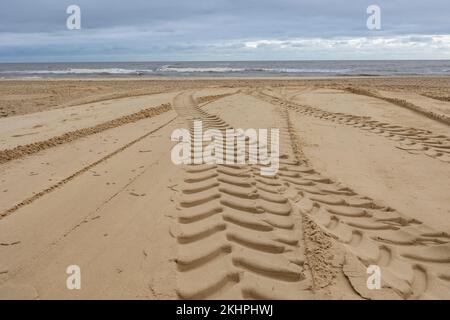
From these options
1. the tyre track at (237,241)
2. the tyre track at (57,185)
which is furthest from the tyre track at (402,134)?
the tyre track at (57,185)

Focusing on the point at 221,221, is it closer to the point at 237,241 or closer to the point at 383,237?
the point at 237,241

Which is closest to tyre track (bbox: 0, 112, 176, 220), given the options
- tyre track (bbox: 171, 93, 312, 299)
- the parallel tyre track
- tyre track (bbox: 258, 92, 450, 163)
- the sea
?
tyre track (bbox: 171, 93, 312, 299)

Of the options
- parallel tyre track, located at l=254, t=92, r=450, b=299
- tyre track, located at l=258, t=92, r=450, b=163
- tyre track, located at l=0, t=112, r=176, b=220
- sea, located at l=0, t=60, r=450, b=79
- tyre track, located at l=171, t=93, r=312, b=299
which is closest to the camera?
tyre track, located at l=171, t=93, r=312, b=299

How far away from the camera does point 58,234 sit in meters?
2.68

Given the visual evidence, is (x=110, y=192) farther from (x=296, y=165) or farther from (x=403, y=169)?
(x=403, y=169)

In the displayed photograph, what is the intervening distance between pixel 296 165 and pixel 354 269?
2330 mm

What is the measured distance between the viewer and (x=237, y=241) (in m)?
2.56

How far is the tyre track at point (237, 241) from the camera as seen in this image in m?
2.11

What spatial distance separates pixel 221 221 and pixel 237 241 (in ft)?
0.90

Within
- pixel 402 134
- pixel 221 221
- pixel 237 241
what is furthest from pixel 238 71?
pixel 237 241

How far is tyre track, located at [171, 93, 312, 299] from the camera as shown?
2105mm

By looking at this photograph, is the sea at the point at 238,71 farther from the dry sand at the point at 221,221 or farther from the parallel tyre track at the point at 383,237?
the parallel tyre track at the point at 383,237

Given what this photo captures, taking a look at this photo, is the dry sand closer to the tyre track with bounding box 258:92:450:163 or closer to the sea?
the tyre track with bounding box 258:92:450:163
